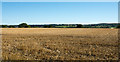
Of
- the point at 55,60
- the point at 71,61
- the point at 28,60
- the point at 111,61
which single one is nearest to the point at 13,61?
the point at 28,60

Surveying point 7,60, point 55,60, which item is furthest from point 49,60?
point 7,60

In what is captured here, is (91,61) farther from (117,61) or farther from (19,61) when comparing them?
(19,61)

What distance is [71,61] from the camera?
808 cm

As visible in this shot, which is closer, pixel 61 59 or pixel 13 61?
pixel 13 61

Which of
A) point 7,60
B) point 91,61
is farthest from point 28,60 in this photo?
point 91,61

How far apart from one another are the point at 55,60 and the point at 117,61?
4248 millimetres

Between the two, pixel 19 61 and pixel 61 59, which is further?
pixel 61 59

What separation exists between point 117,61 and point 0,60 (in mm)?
7955

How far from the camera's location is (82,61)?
8.17 meters

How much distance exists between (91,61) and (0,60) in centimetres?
616

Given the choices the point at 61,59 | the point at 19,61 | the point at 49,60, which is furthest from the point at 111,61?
the point at 19,61

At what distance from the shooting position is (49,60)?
824cm

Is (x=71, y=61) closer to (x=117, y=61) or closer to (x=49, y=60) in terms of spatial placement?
(x=49, y=60)

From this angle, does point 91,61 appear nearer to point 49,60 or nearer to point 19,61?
point 49,60
